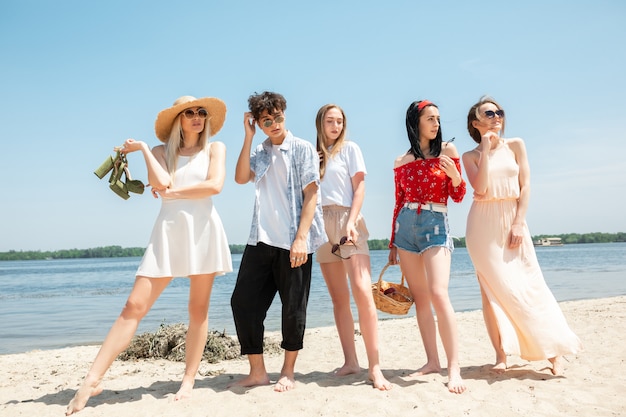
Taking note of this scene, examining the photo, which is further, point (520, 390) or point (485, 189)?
point (485, 189)

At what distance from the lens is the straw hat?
166 inches

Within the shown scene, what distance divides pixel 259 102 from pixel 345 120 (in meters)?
0.86

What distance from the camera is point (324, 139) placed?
4629 mm

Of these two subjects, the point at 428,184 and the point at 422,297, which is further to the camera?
the point at 422,297

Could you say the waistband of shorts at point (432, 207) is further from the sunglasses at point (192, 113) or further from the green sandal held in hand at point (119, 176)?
the green sandal held in hand at point (119, 176)

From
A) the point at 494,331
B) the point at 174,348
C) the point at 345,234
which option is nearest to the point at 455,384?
the point at 494,331

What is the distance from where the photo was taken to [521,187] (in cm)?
466

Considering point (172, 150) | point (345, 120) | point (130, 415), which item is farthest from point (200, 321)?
point (345, 120)

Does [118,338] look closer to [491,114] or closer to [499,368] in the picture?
[499,368]

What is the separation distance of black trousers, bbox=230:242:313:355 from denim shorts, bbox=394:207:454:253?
905mm

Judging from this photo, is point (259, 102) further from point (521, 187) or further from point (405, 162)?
point (521, 187)

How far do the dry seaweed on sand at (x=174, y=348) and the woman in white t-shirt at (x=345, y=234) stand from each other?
2.05m

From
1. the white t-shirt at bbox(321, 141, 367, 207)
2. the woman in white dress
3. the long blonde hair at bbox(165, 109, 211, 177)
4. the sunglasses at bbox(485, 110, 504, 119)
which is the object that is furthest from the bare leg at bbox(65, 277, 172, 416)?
the sunglasses at bbox(485, 110, 504, 119)

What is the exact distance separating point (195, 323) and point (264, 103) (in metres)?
1.84
